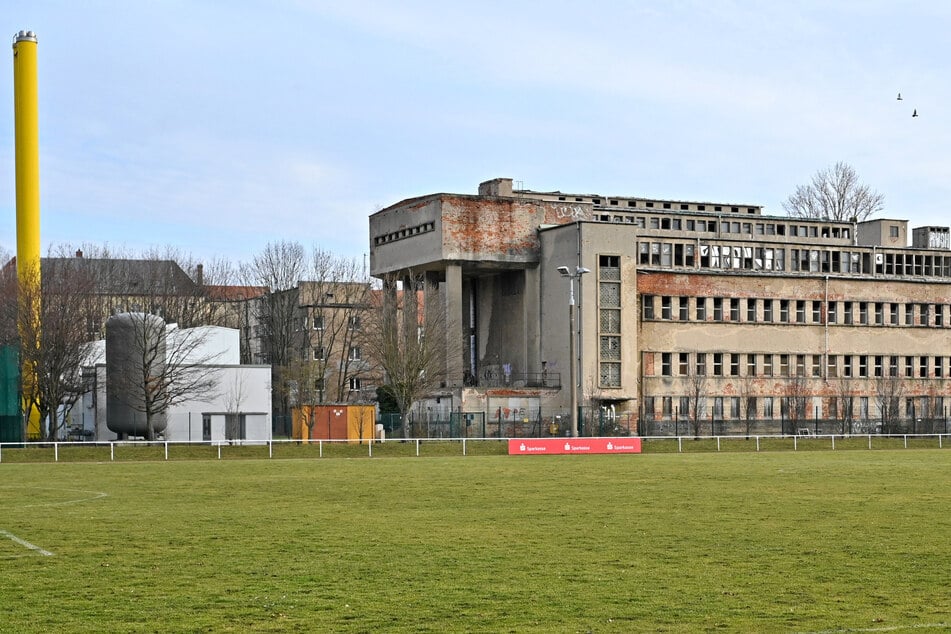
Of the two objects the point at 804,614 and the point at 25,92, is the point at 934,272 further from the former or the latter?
the point at 804,614

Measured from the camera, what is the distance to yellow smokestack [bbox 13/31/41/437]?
2926 inches

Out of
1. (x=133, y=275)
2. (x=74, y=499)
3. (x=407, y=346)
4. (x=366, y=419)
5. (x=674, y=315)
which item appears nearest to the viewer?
(x=74, y=499)

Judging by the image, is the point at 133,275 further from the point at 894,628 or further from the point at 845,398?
the point at 894,628

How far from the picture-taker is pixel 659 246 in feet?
358

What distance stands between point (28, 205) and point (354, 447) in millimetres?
29807

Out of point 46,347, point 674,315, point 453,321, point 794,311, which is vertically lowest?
point 46,347

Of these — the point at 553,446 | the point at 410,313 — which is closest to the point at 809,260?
the point at 410,313

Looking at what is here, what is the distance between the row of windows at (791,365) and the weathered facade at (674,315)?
12cm

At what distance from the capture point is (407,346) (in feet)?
A: 295

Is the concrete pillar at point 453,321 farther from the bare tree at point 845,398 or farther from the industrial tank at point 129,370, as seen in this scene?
the bare tree at point 845,398

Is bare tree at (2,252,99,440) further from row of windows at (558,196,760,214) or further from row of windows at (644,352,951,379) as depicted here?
row of windows at (558,196,760,214)

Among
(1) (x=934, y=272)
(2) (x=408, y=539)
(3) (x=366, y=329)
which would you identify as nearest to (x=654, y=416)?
(3) (x=366, y=329)

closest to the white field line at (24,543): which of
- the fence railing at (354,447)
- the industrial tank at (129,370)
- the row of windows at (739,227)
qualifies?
the fence railing at (354,447)

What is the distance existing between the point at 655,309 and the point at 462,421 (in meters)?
23.6
